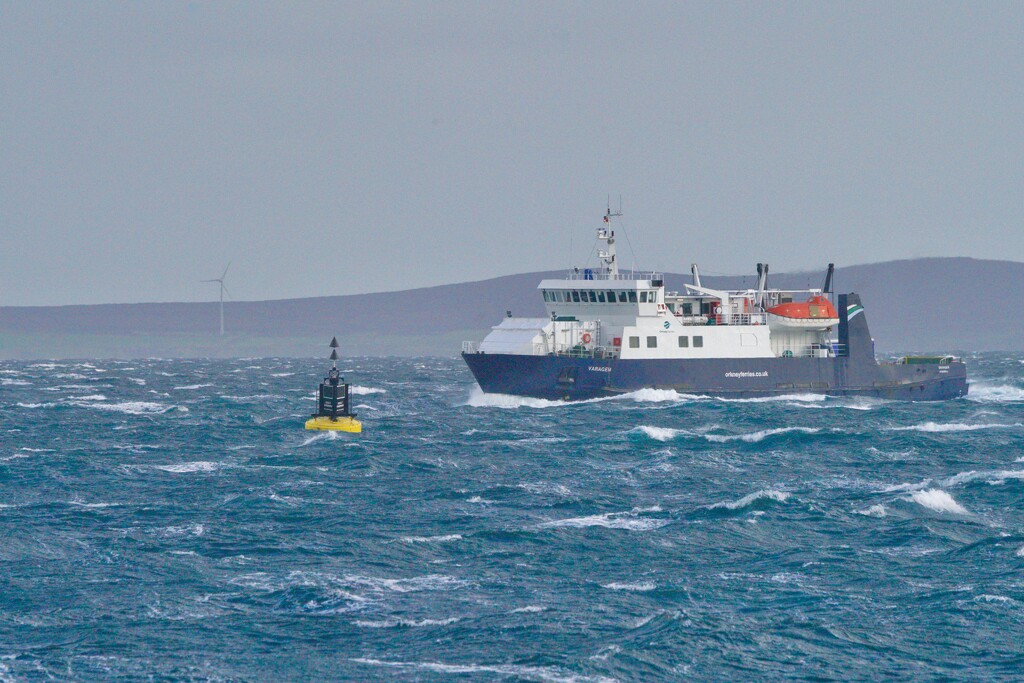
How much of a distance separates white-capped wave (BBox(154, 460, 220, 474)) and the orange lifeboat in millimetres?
45154

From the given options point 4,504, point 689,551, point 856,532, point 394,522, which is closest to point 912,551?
point 856,532

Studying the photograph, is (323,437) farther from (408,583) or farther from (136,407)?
(408,583)

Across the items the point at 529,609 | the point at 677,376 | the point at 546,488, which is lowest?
the point at 529,609

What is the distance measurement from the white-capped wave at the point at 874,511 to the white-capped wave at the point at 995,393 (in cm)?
5873

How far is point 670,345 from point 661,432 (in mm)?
19455

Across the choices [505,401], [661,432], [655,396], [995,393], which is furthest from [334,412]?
[995,393]

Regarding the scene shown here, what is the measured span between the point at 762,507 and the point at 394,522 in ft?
37.8

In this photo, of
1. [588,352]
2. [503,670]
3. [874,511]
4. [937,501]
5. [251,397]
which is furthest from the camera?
[251,397]

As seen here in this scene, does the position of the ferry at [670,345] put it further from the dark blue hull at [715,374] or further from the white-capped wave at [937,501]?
the white-capped wave at [937,501]

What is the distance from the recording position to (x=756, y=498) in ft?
141

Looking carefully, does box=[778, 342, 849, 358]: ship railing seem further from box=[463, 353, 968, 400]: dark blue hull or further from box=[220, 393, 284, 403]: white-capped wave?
box=[220, 393, 284, 403]: white-capped wave

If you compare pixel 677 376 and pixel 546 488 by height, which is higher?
pixel 677 376

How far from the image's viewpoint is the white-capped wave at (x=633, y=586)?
1234 inches

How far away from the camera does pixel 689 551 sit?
117 feet
